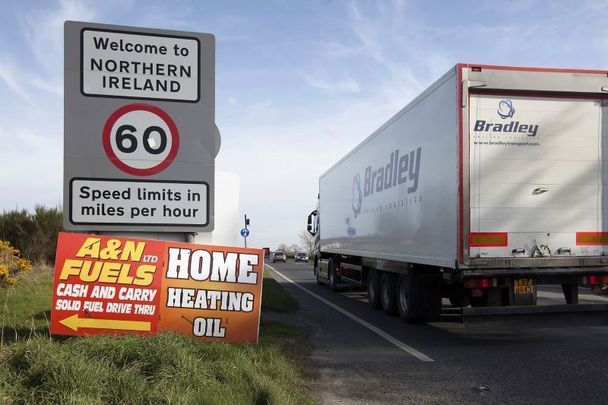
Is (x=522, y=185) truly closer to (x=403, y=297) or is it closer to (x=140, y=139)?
(x=403, y=297)

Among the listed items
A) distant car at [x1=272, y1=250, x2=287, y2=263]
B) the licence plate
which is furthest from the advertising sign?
distant car at [x1=272, y1=250, x2=287, y2=263]

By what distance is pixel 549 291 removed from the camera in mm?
16984

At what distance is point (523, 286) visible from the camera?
855 centimetres

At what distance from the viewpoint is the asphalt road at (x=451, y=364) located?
5.63 metres

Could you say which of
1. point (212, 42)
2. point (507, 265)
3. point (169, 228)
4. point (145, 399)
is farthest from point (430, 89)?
point (145, 399)

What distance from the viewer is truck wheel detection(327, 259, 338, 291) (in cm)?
1869

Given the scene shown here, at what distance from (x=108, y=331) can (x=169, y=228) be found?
116 centimetres

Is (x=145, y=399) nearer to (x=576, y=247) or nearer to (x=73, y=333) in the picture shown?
(x=73, y=333)

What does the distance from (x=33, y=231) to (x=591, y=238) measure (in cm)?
1551

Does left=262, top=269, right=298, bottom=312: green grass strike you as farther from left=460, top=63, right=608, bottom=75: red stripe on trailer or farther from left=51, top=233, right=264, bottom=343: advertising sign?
left=460, top=63, right=608, bottom=75: red stripe on trailer

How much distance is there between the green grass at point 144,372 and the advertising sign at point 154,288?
0.19m

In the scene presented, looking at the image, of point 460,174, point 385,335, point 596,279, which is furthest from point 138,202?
point 596,279

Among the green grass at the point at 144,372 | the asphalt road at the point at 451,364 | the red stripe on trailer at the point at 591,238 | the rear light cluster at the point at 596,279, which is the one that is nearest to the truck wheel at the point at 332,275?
the asphalt road at the point at 451,364

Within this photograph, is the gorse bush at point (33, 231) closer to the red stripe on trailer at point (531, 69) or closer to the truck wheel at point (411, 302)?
the truck wheel at point (411, 302)
